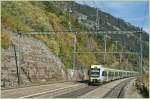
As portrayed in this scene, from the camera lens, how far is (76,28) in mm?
119062

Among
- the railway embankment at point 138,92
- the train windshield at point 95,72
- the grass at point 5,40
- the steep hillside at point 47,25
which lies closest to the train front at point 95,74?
the train windshield at point 95,72

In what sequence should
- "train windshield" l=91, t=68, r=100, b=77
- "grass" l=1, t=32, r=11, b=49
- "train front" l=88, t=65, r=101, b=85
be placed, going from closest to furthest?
"grass" l=1, t=32, r=11, b=49 < "train front" l=88, t=65, r=101, b=85 < "train windshield" l=91, t=68, r=100, b=77

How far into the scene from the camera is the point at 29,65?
188 ft

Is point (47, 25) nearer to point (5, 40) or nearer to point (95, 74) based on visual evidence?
point (95, 74)

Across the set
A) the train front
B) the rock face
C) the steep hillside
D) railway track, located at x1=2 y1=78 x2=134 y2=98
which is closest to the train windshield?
the train front

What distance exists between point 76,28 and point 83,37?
5822 mm

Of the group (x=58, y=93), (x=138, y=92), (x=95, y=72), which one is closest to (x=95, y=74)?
(x=95, y=72)

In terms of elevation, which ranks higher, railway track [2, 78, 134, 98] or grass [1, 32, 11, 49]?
grass [1, 32, 11, 49]

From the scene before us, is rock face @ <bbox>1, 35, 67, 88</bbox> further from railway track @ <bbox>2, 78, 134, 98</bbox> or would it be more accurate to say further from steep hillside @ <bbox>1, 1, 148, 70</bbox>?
railway track @ <bbox>2, 78, 134, 98</bbox>

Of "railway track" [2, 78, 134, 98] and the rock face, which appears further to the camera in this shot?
the rock face

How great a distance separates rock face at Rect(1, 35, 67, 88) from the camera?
49875 millimetres

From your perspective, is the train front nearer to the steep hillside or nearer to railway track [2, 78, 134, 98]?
the steep hillside

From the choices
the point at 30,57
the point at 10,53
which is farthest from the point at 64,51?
the point at 10,53

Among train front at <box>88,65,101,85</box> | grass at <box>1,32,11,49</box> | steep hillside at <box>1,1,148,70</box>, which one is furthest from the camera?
steep hillside at <box>1,1,148,70</box>
